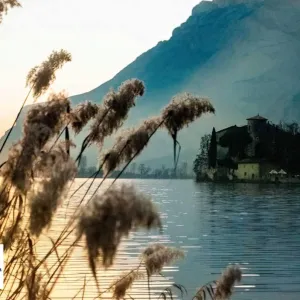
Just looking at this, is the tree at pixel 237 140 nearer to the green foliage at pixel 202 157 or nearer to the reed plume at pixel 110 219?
the green foliage at pixel 202 157

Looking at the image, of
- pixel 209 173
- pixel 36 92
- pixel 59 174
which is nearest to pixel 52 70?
pixel 36 92

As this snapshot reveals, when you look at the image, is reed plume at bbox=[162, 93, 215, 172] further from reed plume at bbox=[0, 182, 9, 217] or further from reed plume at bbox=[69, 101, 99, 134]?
reed plume at bbox=[0, 182, 9, 217]

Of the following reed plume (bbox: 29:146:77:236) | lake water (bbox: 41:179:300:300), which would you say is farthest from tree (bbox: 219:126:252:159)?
reed plume (bbox: 29:146:77:236)

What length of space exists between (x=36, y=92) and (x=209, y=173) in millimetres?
106011

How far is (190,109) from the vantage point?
2.94 metres

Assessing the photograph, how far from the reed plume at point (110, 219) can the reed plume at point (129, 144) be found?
0.92 meters

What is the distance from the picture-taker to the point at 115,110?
121 inches

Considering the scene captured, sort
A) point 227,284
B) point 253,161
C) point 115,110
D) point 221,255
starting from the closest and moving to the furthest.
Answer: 1. point 115,110
2. point 227,284
3. point 221,255
4. point 253,161

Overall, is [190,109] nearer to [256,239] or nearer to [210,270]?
[210,270]

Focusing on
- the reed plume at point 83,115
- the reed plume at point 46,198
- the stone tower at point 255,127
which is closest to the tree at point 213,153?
the stone tower at point 255,127

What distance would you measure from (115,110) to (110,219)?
3.92ft

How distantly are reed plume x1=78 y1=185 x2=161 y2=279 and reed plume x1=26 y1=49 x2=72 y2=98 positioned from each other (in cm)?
116

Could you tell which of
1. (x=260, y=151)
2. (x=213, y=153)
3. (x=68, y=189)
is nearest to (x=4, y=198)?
(x=68, y=189)

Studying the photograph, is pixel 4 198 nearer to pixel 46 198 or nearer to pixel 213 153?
pixel 46 198
